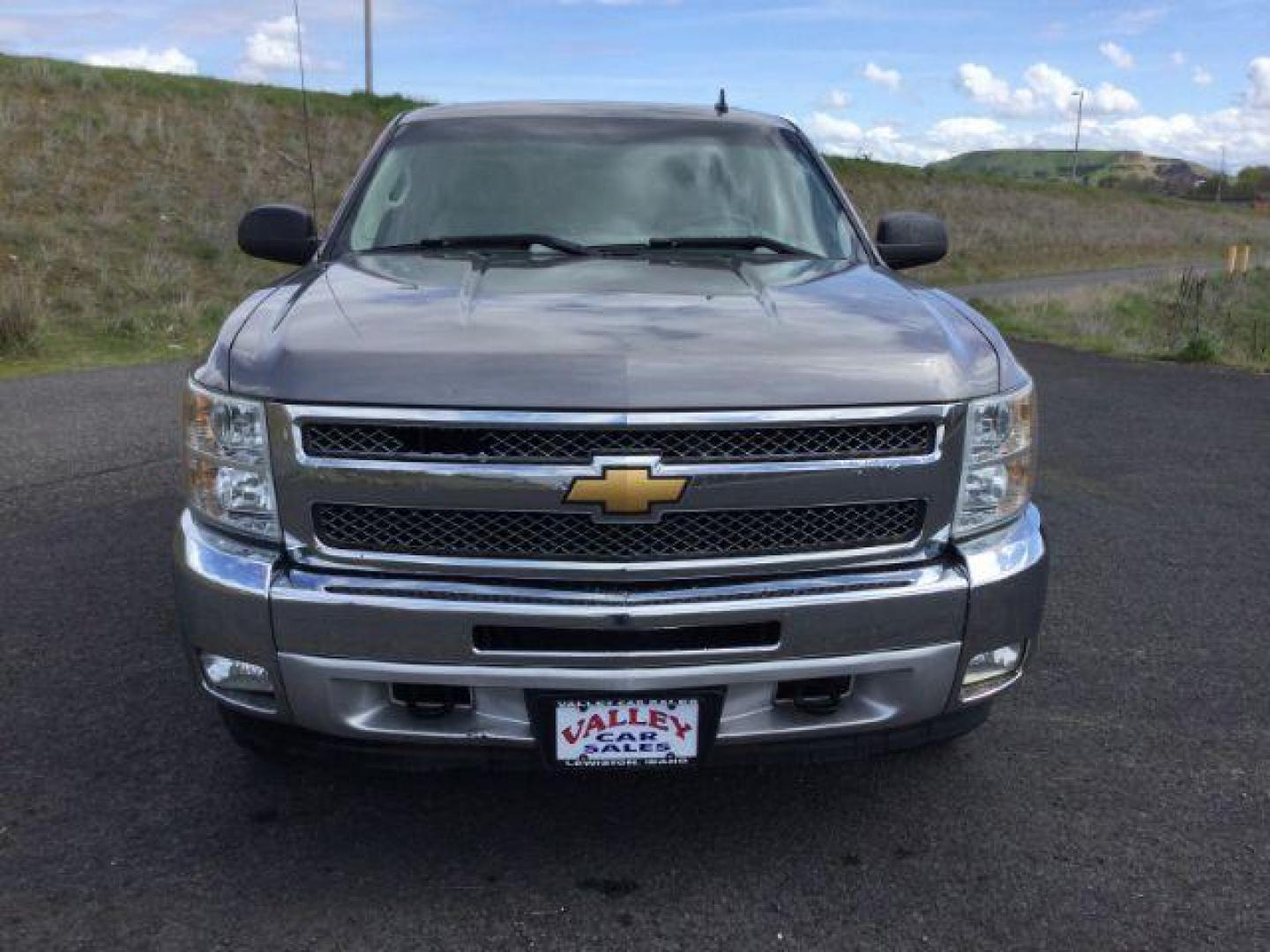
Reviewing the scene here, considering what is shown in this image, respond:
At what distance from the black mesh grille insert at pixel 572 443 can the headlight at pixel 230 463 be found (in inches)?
5.8

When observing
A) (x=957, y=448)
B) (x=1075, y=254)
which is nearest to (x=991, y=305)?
(x=957, y=448)

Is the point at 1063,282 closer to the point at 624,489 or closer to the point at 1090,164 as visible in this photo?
the point at 624,489

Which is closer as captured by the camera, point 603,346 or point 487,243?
point 603,346

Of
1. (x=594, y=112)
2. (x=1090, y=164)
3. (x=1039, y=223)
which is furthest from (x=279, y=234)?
(x=1090, y=164)

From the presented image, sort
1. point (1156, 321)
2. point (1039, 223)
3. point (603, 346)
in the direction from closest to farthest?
point (603, 346) < point (1156, 321) < point (1039, 223)

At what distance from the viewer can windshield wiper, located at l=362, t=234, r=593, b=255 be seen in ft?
12.0

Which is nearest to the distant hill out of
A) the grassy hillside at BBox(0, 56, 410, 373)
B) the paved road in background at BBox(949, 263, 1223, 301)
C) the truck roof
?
the paved road in background at BBox(949, 263, 1223, 301)

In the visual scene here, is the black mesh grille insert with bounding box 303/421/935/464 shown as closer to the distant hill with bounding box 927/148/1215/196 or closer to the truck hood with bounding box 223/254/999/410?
the truck hood with bounding box 223/254/999/410

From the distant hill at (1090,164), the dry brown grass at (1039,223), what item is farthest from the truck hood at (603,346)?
the distant hill at (1090,164)

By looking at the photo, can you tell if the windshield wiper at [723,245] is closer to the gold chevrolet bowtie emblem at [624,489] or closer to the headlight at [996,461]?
the headlight at [996,461]

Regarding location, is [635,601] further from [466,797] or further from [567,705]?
[466,797]

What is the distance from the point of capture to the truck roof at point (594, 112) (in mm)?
4418

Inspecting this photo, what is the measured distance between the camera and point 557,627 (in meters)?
2.46

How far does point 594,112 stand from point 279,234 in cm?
122
